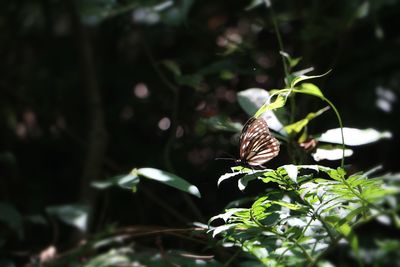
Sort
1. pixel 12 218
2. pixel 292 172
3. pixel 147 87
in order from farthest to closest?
1. pixel 147 87
2. pixel 12 218
3. pixel 292 172

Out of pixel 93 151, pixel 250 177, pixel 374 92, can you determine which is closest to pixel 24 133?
pixel 93 151

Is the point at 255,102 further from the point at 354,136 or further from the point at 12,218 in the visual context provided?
the point at 12,218

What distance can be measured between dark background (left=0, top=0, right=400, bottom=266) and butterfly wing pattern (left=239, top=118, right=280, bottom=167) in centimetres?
50

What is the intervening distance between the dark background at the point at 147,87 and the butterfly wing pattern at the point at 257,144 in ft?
1.65

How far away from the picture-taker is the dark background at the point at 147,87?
1.58m

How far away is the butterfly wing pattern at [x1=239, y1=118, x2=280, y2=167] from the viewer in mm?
885

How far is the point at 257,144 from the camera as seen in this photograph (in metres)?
0.90

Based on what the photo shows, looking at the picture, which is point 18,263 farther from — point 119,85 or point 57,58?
point 57,58

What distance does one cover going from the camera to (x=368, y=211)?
0.77 meters

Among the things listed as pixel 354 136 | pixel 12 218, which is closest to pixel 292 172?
pixel 354 136

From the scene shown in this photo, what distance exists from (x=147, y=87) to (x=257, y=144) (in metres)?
1.09

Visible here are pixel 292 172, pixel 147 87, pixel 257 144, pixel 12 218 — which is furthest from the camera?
pixel 147 87

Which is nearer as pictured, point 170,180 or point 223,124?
point 170,180

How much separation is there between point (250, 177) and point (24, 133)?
150 cm
